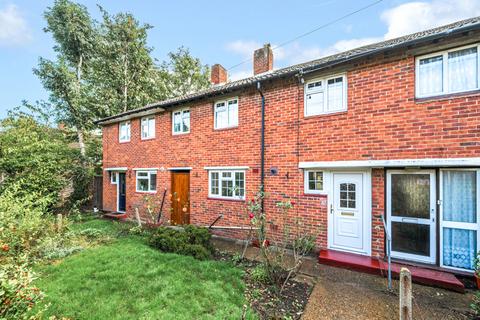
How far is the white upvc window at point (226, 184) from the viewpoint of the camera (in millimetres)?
8086

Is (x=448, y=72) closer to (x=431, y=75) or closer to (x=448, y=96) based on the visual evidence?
(x=431, y=75)

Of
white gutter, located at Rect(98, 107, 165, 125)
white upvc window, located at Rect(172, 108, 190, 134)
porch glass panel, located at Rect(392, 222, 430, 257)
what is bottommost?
porch glass panel, located at Rect(392, 222, 430, 257)

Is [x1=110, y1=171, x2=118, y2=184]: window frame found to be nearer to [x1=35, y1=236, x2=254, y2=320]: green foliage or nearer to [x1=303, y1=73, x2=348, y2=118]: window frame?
[x1=35, y1=236, x2=254, y2=320]: green foliage

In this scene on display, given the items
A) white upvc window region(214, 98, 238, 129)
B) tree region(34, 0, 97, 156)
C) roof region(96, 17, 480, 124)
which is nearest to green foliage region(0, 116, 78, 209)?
tree region(34, 0, 97, 156)

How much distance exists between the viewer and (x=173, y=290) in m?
4.20

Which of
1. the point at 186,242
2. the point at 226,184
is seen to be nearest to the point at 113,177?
the point at 226,184

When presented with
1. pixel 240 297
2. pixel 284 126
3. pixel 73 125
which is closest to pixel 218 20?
pixel 284 126

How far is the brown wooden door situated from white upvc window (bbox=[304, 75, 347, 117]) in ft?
19.1

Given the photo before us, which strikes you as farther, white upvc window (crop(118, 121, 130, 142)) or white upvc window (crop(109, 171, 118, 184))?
white upvc window (crop(109, 171, 118, 184))

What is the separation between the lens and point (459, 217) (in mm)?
4949

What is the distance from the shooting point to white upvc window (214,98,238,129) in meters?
8.36

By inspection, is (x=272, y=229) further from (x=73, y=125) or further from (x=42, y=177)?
(x=73, y=125)

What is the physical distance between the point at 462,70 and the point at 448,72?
24 centimetres

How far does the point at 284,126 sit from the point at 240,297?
195 inches
